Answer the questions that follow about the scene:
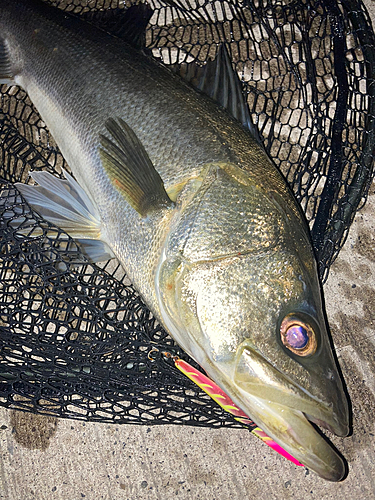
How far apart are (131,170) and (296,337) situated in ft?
2.92

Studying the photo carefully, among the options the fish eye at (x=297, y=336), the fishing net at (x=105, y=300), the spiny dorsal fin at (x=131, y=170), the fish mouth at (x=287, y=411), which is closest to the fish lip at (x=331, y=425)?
the fish mouth at (x=287, y=411)

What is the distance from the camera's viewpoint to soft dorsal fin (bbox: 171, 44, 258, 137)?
1.96 meters

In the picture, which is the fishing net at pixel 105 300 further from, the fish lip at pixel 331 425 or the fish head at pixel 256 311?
the fish lip at pixel 331 425

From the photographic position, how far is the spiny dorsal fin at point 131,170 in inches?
64.7

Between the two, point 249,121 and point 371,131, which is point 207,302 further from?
point 371,131

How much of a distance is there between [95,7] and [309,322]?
2097 mm

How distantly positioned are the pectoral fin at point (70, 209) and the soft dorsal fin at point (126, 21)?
0.81 metres

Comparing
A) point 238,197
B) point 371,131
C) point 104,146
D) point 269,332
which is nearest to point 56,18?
point 104,146

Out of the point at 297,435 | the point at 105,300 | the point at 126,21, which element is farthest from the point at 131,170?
the point at 297,435

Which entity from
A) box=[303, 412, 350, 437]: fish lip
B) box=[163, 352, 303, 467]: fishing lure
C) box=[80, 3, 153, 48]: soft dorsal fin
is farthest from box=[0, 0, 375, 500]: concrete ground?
box=[80, 3, 153, 48]: soft dorsal fin

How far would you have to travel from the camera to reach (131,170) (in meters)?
1.71

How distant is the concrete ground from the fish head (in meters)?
0.99

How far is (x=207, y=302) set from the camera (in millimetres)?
1473

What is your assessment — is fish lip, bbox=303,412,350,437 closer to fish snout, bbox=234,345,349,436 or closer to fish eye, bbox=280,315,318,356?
fish snout, bbox=234,345,349,436
